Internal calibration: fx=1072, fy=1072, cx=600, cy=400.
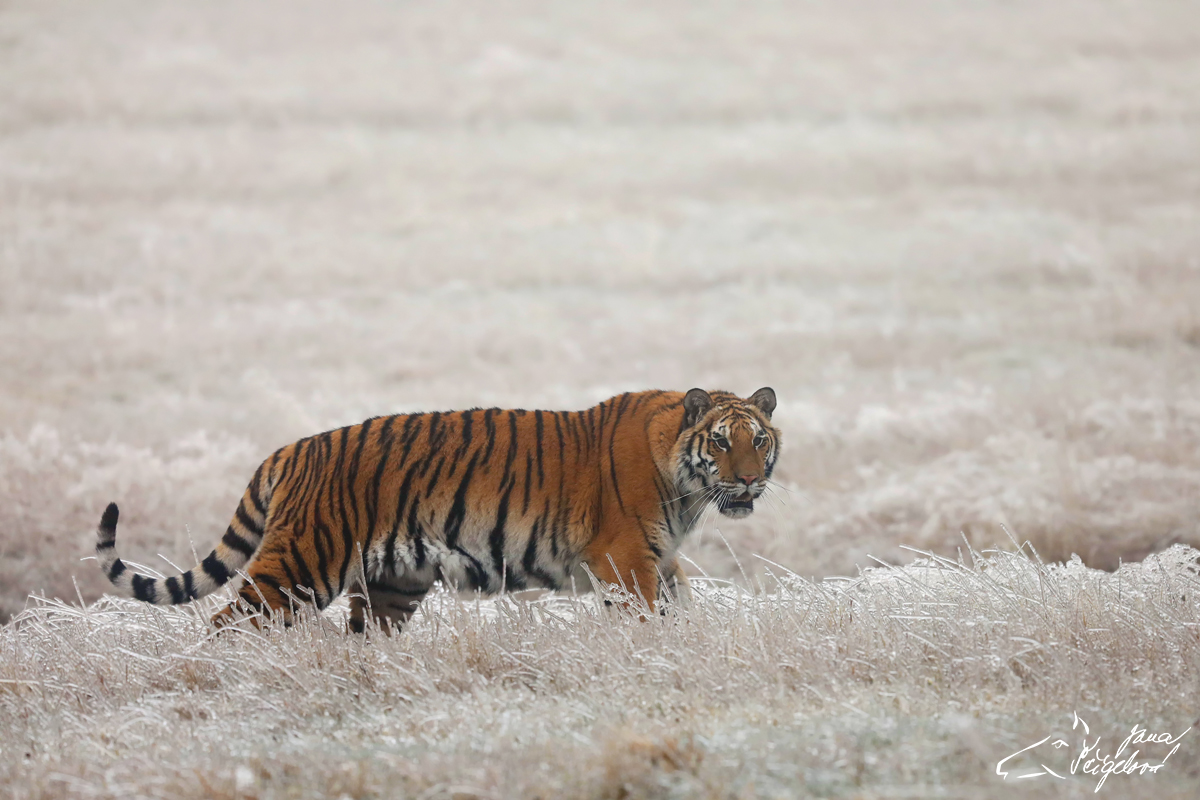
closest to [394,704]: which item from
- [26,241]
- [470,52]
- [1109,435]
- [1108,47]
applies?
[1109,435]

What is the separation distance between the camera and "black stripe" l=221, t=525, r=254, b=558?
547cm

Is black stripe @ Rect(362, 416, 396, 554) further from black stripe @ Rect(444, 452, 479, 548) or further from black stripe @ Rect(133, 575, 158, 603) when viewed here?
black stripe @ Rect(133, 575, 158, 603)

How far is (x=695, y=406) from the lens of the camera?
17.9 ft

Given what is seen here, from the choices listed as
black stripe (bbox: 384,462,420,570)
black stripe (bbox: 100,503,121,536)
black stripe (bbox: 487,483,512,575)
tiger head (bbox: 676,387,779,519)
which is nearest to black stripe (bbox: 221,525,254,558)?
black stripe (bbox: 100,503,121,536)

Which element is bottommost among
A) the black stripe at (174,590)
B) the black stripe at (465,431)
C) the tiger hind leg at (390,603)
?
the tiger hind leg at (390,603)

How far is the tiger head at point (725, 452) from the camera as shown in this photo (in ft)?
17.5

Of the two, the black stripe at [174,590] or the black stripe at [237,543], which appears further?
the black stripe at [237,543]

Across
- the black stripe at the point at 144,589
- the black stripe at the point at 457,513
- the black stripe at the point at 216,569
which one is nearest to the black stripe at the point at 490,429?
the black stripe at the point at 457,513

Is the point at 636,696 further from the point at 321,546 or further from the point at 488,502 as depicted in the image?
the point at 321,546

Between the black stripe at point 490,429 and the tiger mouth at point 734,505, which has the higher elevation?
the black stripe at point 490,429

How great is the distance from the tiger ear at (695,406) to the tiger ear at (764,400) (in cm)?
→ 27

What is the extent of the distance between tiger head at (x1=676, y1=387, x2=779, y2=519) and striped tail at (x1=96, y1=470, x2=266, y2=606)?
2.21 metres

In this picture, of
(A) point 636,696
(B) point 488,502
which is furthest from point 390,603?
(A) point 636,696

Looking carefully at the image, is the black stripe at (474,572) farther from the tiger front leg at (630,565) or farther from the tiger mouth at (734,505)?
the tiger mouth at (734,505)
